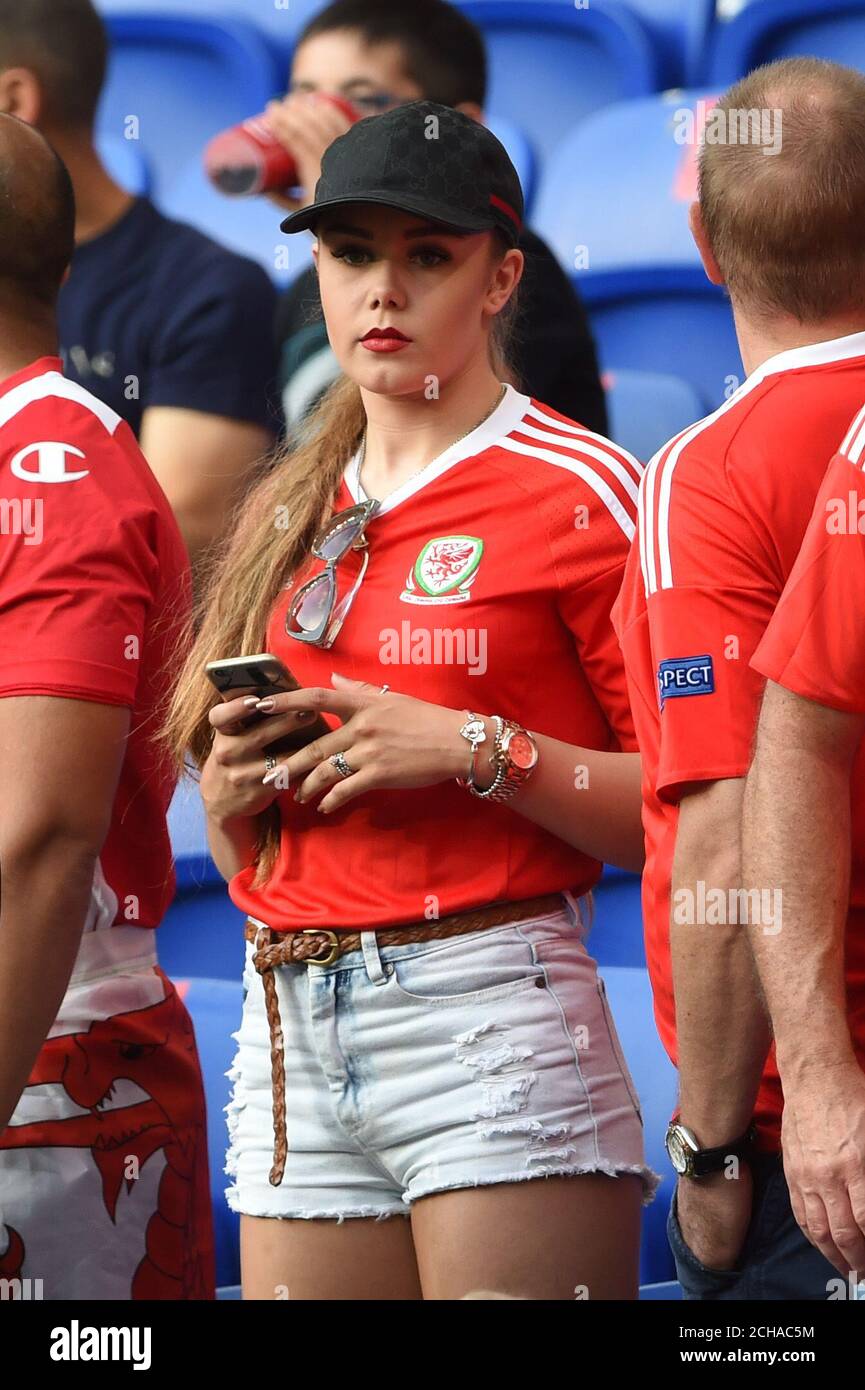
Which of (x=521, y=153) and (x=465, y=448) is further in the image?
(x=521, y=153)

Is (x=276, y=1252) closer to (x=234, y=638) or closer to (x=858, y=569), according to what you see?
(x=234, y=638)

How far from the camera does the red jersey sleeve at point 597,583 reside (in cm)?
175

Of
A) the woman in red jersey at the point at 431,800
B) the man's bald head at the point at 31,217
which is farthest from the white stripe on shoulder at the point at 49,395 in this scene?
the woman in red jersey at the point at 431,800

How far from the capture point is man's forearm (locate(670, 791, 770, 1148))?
1489mm

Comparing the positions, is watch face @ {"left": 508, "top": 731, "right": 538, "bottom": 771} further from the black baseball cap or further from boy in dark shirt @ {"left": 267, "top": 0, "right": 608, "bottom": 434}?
boy in dark shirt @ {"left": 267, "top": 0, "right": 608, "bottom": 434}

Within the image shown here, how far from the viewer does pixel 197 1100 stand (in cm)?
196

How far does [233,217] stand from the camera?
359 centimetres

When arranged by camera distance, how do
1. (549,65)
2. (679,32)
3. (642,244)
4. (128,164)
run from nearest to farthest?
(642,244) < (679,32) < (549,65) < (128,164)

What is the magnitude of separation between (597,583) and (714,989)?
1.41ft

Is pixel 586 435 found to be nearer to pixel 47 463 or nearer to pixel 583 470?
pixel 583 470

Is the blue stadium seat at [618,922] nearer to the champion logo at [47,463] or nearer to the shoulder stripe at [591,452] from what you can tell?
the shoulder stripe at [591,452]

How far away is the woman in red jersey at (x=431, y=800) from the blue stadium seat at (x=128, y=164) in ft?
6.41

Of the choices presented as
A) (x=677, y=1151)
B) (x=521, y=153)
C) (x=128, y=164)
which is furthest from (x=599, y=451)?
(x=128, y=164)
